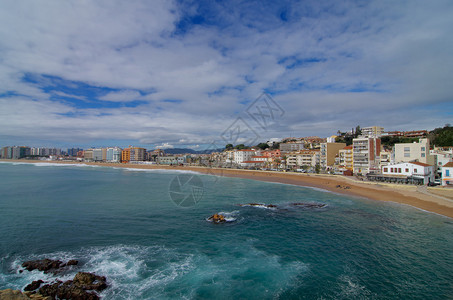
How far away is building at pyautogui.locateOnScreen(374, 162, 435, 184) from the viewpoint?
3009 centimetres

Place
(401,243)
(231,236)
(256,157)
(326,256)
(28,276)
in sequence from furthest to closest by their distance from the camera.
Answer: (256,157) < (231,236) < (401,243) < (326,256) < (28,276)

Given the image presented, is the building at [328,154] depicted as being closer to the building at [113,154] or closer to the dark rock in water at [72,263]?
the dark rock in water at [72,263]

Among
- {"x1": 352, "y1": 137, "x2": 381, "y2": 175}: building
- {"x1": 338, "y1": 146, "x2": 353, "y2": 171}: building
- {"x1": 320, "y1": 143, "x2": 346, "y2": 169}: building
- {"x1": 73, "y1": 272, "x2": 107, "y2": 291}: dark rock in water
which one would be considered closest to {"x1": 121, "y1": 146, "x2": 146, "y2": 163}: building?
{"x1": 320, "y1": 143, "x2": 346, "y2": 169}: building

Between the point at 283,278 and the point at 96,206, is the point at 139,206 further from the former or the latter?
the point at 283,278

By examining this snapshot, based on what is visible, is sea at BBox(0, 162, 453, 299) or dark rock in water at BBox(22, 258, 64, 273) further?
dark rock in water at BBox(22, 258, 64, 273)

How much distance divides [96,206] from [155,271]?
13953 millimetres

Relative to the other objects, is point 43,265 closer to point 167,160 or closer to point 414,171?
point 414,171

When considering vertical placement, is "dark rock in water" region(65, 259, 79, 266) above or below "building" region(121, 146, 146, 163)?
below

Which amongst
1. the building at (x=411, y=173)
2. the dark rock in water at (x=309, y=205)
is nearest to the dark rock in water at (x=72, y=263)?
the dark rock in water at (x=309, y=205)

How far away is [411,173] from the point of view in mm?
31000

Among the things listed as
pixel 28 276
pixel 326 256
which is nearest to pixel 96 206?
pixel 28 276

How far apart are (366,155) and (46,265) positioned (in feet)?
157

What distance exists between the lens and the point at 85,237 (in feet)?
42.1

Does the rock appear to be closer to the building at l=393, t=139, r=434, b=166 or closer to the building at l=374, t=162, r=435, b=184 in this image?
the building at l=374, t=162, r=435, b=184
